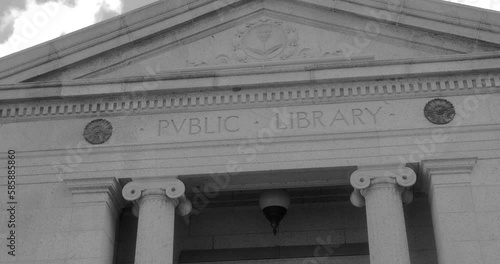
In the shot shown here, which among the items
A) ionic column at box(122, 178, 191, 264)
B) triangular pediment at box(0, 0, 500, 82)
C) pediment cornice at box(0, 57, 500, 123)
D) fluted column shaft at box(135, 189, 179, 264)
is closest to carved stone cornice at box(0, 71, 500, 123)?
pediment cornice at box(0, 57, 500, 123)

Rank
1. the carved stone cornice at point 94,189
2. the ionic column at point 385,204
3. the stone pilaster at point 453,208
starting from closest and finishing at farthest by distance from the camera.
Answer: the stone pilaster at point 453,208 → the ionic column at point 385,204 → the carved stone cornice at point 94,189

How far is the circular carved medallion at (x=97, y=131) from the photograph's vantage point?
632 inches

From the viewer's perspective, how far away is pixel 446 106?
1561 cm

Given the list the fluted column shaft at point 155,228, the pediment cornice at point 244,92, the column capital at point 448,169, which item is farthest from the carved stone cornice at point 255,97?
the fluted column shaft at point 155,228

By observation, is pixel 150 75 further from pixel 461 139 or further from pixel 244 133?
pixel 461 139

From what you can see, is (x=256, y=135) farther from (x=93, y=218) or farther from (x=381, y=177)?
(x=93, y=218)

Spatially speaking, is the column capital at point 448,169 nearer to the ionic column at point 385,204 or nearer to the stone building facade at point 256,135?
the stone building facade at point 256,135

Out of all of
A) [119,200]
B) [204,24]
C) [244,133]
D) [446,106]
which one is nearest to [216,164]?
[244,133]

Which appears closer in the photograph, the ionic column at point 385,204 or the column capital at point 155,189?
the ionic column at point 385,204

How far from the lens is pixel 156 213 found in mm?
15086

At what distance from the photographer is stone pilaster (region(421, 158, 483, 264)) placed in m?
14.1

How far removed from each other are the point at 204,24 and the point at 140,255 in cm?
504

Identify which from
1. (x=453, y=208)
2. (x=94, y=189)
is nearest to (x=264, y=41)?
(x=94, y=189)

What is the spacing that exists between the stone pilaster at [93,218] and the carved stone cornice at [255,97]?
156 cm
